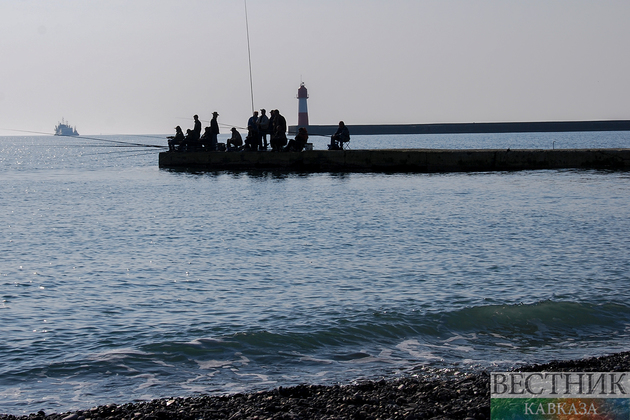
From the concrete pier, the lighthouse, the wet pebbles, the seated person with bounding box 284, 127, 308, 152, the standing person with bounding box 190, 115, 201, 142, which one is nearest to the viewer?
the wet pebbles

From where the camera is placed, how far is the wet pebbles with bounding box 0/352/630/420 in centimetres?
471

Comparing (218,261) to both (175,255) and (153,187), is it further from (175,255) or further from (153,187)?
(153,187)

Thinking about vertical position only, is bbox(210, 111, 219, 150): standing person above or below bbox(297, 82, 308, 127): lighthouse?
below

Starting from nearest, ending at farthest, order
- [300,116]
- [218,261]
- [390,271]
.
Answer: [390,271] → [218,261] → [300,116]

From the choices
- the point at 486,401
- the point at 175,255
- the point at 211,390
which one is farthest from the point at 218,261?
the point at 486,401

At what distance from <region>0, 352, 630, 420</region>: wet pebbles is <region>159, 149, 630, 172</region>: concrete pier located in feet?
72.8

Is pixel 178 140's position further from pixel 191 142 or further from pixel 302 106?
pixel 302 106

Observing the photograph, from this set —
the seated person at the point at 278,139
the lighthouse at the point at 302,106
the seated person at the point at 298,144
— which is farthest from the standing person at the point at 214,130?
the lighthouse at the point at 302,106

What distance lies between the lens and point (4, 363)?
6207mm

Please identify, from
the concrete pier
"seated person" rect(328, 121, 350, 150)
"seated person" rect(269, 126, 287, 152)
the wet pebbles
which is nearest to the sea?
the wet pebbles

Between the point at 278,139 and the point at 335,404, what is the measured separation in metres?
22.7

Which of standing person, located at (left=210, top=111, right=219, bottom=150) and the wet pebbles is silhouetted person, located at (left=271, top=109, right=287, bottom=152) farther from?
the wet pebbles

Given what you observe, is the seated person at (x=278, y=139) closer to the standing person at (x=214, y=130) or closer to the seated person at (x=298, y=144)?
the seated person at (x=298, y=144)

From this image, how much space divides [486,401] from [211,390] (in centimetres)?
209
